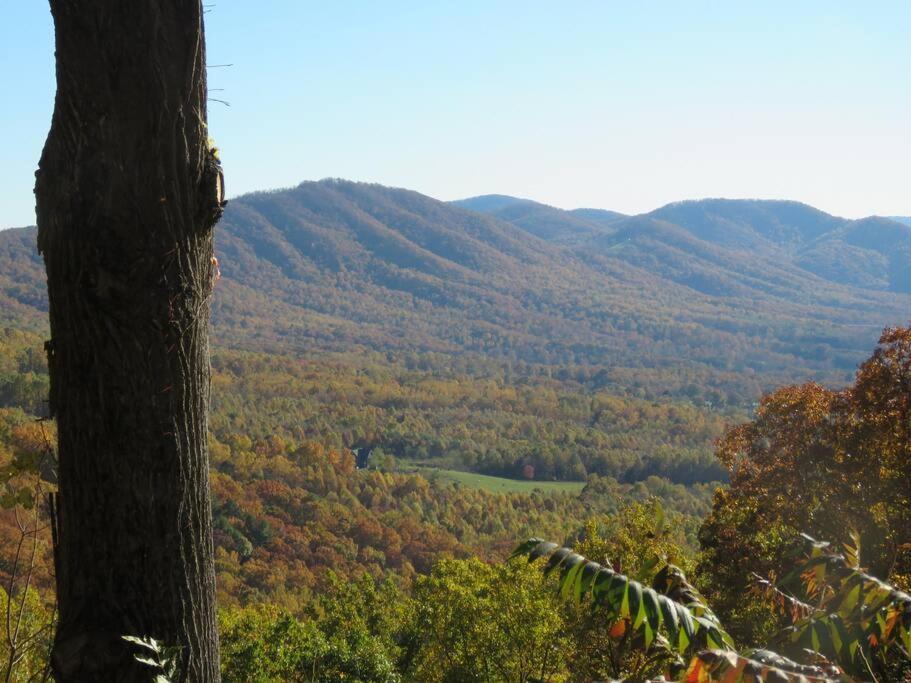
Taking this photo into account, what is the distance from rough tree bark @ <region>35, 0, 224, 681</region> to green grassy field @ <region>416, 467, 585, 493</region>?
57121 millimetres

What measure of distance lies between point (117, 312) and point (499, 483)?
203 feet

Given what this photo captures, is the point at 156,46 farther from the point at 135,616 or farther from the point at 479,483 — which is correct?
the point at 479,483

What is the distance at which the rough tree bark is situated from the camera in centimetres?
209

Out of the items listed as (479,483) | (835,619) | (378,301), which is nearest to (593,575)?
(835,619)

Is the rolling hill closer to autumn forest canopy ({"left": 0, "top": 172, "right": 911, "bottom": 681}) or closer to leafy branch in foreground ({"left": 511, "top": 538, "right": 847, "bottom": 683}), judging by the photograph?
autumn forest canopy ({"left": 0, "top": 172, "right": 911, "bottom": 681})

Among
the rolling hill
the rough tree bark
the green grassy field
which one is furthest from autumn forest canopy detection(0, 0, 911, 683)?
the rolling hill

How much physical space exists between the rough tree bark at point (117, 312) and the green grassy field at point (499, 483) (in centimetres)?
5712

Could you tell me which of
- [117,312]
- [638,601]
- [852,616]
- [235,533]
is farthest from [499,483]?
[117,312]

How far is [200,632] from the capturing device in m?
2.26

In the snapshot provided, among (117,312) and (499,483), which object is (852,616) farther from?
(499,483)

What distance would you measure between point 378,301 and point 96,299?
18139 cm

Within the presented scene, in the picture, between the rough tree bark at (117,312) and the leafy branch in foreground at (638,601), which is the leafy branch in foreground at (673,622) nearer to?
the leafy branch in foreground at (638,601)

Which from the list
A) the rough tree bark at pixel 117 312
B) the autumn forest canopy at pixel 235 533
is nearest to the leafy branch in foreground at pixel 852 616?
the autumn forest canopy at pixel 235 533

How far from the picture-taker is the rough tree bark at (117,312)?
2.09 m
